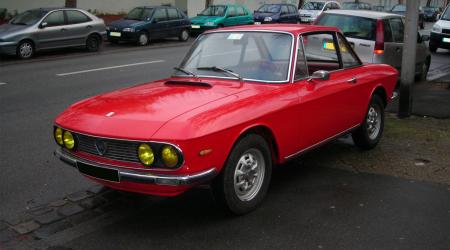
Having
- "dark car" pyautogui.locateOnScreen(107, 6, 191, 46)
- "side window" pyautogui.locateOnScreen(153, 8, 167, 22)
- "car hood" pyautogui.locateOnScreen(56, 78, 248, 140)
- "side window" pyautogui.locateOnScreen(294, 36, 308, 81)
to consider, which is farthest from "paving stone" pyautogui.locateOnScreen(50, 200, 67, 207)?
"side window" pyautogui.locateOnScreen(153, 8, 167, 22)

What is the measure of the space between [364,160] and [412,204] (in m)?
1.41

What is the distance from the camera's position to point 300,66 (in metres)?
5.23

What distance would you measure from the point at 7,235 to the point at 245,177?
6.58ft

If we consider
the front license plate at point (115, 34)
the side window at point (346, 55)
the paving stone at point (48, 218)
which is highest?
the side window at point (346, 55)

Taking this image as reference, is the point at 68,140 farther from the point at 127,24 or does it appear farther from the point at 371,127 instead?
the point at 127,24

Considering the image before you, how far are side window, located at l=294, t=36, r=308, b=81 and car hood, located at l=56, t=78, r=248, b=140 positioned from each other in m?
0.63

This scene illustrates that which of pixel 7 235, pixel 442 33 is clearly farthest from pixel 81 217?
pixel 442 33

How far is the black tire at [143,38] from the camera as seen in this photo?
2036 centimetres

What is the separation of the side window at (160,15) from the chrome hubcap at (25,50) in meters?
6.18

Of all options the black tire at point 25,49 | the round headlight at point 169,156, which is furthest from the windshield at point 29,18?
the round headlight at point 169,156

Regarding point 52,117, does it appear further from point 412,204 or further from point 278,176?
point 412,204

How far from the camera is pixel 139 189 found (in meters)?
4.09

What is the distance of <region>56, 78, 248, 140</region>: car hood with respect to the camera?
160 inches

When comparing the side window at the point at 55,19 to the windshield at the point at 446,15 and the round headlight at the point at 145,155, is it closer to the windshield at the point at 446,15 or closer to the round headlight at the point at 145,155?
the windshield at the point at 446,15
